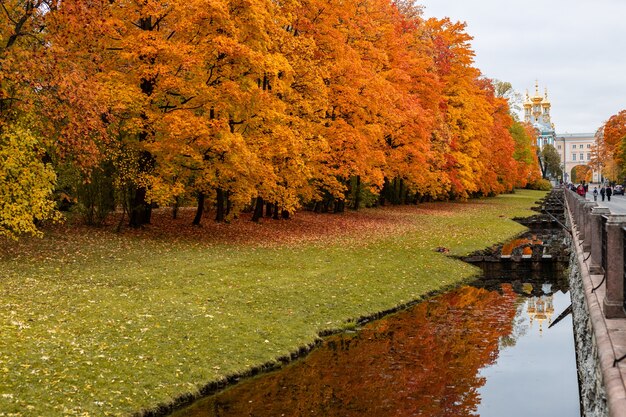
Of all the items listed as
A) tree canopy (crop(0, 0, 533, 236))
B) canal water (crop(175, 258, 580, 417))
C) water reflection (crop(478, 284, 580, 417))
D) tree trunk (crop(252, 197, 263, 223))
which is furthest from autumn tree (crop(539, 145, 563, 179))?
canal water (crop(175, 258, 580, 417))

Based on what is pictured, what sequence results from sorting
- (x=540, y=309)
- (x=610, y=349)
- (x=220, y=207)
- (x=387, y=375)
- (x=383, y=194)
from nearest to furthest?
(x=610, y=349) < (x=387, y=375) < (x=540, y=309) < (x=220, y=207) < (x=383, y=194)

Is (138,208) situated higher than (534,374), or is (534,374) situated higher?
(138,208)

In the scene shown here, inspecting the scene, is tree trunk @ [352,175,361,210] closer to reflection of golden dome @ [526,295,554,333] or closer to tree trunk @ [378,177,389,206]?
tree trunk @ [378,177,389,206]

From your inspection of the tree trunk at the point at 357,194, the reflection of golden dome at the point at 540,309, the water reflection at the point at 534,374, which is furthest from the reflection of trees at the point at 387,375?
the tree trunk at the point at 357,194

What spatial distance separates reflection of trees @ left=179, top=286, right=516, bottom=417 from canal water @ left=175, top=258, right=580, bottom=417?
0.02 m

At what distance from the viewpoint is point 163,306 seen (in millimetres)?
15797

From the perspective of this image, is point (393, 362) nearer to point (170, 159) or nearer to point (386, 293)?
point (386, 293)

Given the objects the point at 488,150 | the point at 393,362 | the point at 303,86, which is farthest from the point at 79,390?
the point at 488,150

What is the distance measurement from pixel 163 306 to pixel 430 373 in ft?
22.0

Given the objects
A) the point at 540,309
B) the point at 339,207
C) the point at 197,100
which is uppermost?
the point at 197,100

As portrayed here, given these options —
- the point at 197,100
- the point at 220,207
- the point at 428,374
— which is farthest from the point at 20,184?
the point at 220,207

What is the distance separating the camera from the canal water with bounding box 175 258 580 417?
11539 millimetres

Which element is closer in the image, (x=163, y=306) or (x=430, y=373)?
(x=430, y=373)

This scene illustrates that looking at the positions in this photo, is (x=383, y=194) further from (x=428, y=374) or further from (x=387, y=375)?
(x=387, y=375)
